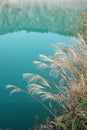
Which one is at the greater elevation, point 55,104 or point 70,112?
point 70,112

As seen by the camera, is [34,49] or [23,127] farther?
[34,49]

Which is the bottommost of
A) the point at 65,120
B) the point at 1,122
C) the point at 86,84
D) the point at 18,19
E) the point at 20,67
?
the point at 18,19

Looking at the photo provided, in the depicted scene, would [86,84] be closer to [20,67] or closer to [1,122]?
[1,122]

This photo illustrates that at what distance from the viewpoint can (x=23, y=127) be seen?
32.5 feet

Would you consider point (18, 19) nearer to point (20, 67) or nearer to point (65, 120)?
point (20, 67)

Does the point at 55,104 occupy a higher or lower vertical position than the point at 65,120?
lower

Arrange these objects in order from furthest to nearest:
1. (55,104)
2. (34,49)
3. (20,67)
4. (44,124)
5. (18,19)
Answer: (18,19) < (34,49) < (20,67) < (55,104) < (44,124)

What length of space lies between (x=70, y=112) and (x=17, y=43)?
17.1 metres

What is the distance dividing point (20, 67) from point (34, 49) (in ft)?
16.8

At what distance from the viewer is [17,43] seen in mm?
24516

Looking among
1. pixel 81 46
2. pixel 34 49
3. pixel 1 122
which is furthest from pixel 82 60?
pixel 34 49

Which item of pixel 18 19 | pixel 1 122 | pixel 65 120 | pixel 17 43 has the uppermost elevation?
pixel 65 120

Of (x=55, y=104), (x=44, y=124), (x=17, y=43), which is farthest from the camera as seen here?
(x=17, y=43)

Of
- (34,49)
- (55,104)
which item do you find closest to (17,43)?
(34,49)
